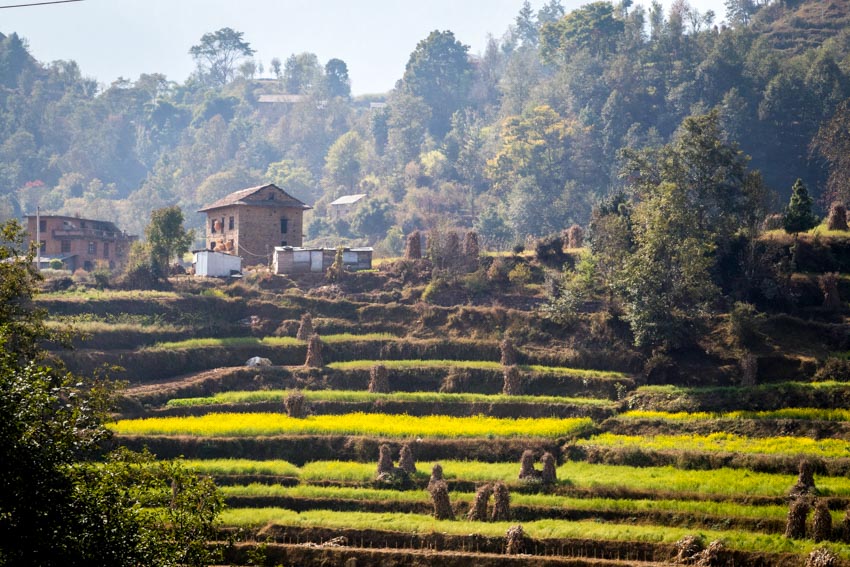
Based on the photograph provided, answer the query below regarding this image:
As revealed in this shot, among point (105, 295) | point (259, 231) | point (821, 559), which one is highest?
point (259, 231)

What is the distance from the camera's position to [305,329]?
185 feet

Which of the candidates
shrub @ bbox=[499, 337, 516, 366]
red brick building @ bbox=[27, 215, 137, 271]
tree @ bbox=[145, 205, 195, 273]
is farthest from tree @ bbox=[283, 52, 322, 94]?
shrub @ bbox=[499, 337, 516, 366]

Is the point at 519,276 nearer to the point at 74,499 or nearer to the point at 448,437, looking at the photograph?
the point at 448,437

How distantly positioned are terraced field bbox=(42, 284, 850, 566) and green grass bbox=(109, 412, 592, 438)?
13cm

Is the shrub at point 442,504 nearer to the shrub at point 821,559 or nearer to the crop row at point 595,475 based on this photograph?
the crop row at point 595,475

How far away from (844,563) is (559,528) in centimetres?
859

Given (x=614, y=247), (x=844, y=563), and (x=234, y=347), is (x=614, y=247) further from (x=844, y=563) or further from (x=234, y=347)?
(x=844, y=563)

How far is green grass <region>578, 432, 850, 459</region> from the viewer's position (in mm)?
41125

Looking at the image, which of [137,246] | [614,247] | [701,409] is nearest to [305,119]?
[137,246]

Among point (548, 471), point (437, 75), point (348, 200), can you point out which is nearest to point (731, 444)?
point (548, 471)

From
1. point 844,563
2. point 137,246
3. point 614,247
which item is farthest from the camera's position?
point 137,246

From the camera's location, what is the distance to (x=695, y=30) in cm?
11250

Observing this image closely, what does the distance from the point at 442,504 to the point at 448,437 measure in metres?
7.70

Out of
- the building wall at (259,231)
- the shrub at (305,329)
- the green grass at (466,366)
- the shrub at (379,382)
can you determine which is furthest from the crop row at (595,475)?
the building wall at (259,231)
